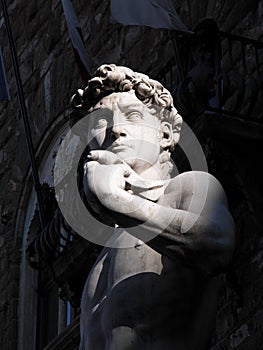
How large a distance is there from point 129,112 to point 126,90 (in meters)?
0.11

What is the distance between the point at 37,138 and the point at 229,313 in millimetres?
4457

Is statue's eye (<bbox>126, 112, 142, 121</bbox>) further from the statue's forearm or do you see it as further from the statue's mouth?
the statue's forearm

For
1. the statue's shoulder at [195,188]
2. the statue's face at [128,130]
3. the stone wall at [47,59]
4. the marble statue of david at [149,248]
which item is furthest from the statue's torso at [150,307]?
the stone wall at [47,59]

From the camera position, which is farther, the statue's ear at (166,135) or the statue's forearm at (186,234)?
the statue's ear at (166,135)

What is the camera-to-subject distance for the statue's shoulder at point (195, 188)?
6012 mm

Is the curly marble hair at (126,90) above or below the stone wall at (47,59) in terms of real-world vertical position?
above

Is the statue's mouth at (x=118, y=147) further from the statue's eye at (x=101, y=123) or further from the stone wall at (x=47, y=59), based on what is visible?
the stone wall at (x=47, y=59)

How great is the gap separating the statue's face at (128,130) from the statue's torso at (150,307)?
0.33m

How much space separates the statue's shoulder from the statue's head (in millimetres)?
161

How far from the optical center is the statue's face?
243 inches

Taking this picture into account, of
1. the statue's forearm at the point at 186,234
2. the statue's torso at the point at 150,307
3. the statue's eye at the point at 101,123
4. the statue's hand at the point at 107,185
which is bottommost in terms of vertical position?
the statue's torso at the point at 150,307

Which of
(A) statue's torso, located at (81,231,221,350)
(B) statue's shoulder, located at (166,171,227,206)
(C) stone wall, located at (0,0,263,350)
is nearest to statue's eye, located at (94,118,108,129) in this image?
(B) statue's shoulder, located at (166,171,227,206)

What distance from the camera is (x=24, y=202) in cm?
1288

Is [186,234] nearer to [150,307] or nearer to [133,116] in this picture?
[150,307]
